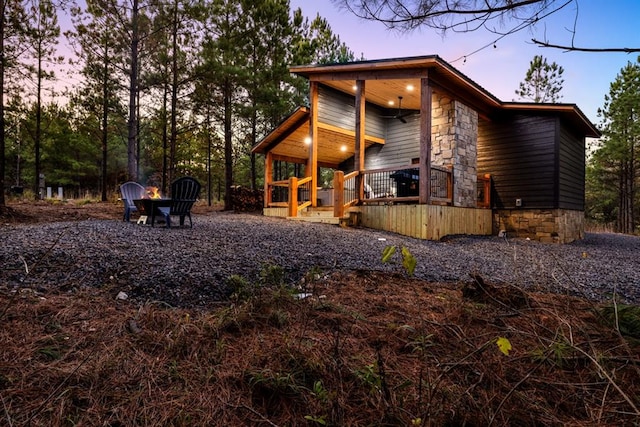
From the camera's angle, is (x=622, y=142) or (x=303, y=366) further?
(x=622, y=142)

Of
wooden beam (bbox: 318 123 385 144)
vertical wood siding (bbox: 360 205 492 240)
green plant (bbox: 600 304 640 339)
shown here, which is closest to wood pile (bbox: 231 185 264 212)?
wooden beam (bbox: 318 123 385 144)

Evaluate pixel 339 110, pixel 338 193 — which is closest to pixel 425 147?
pixel 338 193

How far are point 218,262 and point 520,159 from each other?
9833 millimetres

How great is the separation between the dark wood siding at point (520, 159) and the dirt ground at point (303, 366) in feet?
28.8

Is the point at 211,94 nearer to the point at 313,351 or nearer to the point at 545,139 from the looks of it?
the point at 545,139

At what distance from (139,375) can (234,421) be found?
0.58 m

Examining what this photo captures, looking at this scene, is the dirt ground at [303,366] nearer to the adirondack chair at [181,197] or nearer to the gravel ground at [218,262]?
the gravel ground at [218,262]

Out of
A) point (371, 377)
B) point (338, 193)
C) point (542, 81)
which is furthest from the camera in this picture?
point (542, 81)

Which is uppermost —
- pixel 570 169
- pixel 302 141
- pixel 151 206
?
pixel 302 141

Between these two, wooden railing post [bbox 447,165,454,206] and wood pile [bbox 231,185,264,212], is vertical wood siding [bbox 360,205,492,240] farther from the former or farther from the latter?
wood pile [bbox 231,185,264,212]

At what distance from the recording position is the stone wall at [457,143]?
357 inches

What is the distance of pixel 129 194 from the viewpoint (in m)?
7.57

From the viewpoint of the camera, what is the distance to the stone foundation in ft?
30.8

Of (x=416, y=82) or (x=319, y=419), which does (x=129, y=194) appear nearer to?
(x=319, y=419)
